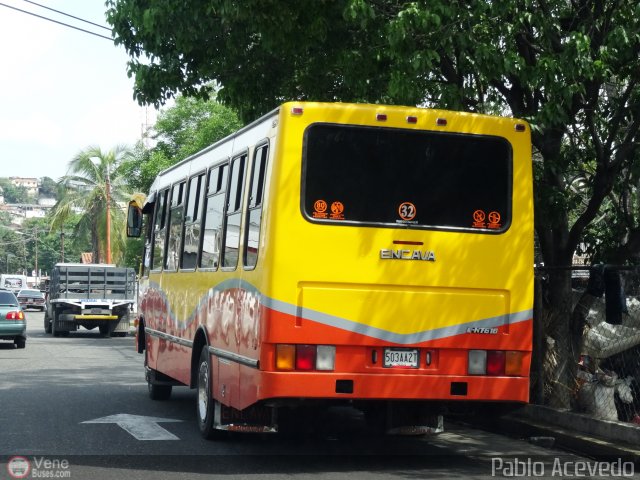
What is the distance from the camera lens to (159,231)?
15141 millimetres

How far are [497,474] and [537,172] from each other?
471 centimetres

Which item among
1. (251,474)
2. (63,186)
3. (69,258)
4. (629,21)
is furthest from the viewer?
(69,258)

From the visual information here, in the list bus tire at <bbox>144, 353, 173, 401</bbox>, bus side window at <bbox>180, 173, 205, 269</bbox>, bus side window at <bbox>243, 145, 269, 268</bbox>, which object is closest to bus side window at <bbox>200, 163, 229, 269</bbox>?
bus side window at <bbox>180, 173, 205, 269</bbox>

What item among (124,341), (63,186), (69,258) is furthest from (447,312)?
(69,258)

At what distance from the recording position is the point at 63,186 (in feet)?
188

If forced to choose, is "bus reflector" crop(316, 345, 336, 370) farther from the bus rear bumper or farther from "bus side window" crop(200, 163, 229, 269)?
"bus side window" crop(200, 163, 229, 269)

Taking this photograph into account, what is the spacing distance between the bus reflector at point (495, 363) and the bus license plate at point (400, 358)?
0.64 m

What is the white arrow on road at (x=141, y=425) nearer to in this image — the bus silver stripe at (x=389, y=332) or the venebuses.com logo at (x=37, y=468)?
the venebuses.com logo at (x=37, y=468)

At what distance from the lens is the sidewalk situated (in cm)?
1031

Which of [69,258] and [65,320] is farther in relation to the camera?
[69,258]

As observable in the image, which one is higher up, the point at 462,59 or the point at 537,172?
the point at 462,59

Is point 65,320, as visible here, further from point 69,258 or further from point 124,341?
point 69,258

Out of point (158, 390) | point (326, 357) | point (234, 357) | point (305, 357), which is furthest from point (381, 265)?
point (158, 390)

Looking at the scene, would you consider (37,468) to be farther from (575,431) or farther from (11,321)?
(11,321)
